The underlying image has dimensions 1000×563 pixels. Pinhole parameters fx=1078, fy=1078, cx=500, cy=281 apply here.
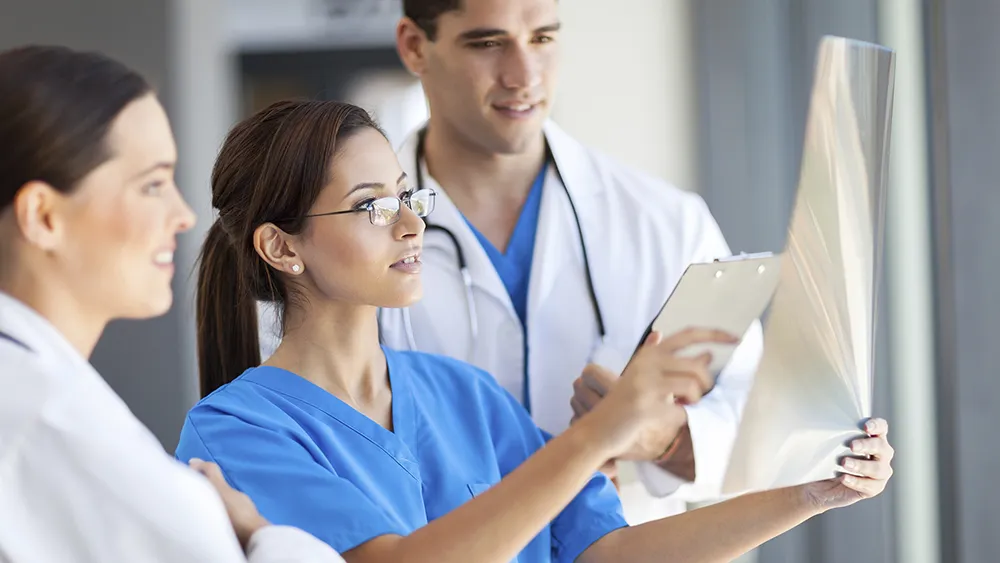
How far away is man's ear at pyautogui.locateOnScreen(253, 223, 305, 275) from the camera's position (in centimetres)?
140

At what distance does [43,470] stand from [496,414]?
2.49 feet

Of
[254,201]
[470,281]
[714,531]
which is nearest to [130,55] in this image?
[470,281]

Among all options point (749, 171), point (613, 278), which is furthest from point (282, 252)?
point (749, 171)

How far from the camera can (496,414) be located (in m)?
1.55

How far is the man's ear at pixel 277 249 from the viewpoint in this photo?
4.58 ft

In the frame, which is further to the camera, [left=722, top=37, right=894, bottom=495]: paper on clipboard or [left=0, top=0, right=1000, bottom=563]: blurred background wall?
[left=0, top=0, right=1000, bottom=563]: blurred background wall

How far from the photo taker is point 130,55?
3.71 m

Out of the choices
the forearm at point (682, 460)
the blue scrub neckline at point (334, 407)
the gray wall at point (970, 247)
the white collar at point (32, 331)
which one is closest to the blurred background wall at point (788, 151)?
the gray wall at point (970, 247)

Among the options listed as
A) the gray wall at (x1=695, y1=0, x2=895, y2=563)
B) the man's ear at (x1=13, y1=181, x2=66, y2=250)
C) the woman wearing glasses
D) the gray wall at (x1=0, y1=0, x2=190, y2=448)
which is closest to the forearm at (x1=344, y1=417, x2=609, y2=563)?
the woman wearing glasses

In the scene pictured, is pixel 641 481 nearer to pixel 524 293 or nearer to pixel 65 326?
pixel 524 293

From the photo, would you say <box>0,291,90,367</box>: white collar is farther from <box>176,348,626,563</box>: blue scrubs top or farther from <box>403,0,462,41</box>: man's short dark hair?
<box>403,0,462,41</box>: man's short dark hair

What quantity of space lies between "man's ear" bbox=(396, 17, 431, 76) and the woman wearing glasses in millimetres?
531

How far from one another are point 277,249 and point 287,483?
1.09 ft

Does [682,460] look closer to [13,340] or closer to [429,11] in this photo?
[429,11]
